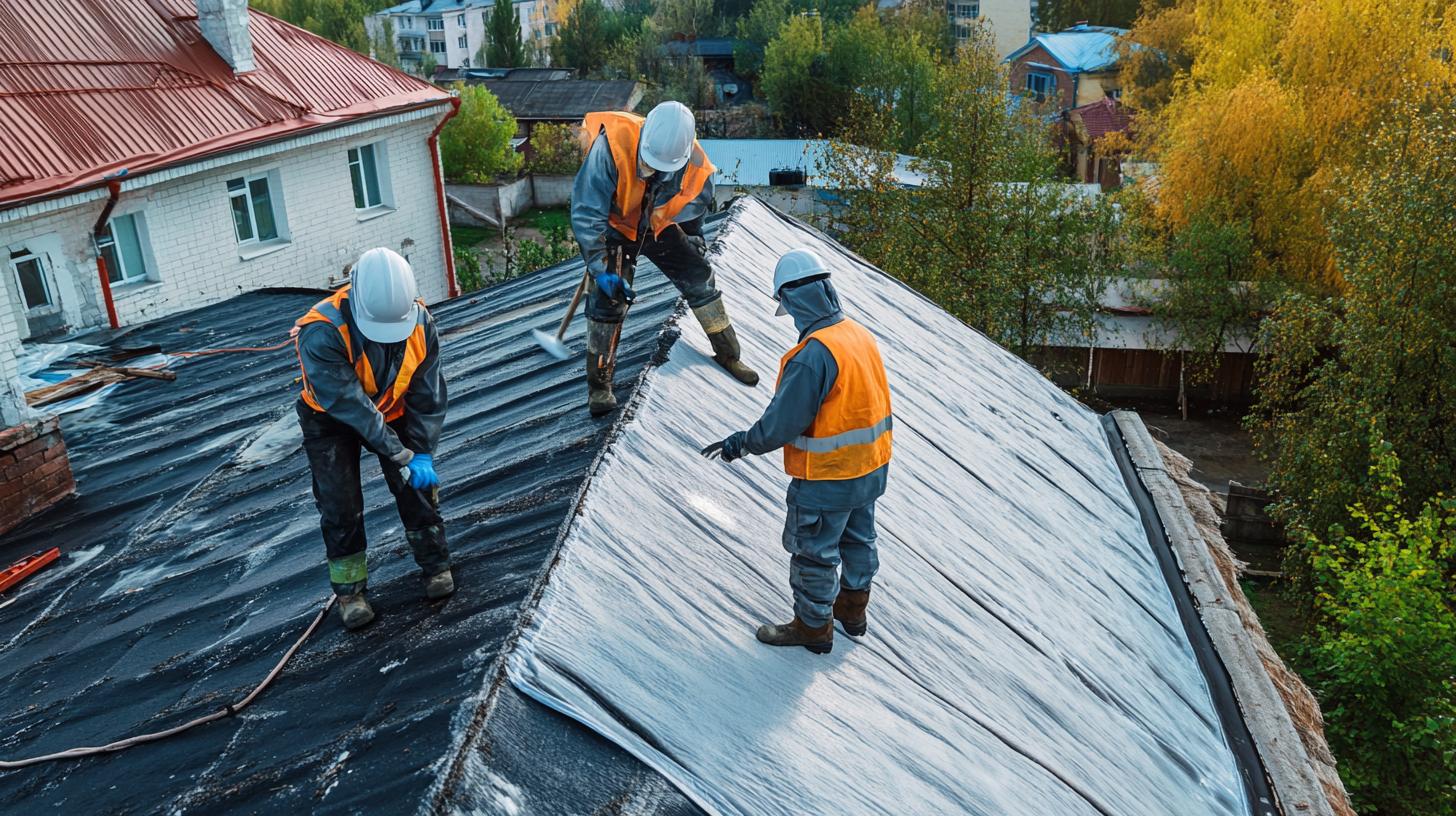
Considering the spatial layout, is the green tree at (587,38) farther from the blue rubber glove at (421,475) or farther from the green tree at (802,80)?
the blue rubber glove at (421,475)

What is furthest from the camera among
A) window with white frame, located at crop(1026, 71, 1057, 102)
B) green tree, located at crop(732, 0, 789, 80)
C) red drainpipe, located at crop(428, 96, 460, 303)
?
green tree, located at crop(732, 0, 789, 80)

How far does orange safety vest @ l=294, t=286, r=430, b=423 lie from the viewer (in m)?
4.79

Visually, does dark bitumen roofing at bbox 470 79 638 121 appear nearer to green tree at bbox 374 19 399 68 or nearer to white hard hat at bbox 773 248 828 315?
green tree at bbox 374 19 399 68

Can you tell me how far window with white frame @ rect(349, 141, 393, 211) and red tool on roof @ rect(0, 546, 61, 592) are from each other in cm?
1422

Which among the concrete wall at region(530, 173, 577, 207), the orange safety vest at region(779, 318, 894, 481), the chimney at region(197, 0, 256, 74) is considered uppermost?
the chimney at region(197, 0, 256, 74)

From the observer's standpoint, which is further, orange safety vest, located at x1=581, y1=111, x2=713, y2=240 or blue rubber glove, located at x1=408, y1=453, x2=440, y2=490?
orange safety vest, located at x1=581, y1=111, x2=713, y2=240

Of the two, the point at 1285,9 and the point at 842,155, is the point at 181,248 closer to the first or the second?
the point at 842,155

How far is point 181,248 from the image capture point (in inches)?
686

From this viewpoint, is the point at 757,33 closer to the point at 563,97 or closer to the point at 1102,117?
the point at 563,97

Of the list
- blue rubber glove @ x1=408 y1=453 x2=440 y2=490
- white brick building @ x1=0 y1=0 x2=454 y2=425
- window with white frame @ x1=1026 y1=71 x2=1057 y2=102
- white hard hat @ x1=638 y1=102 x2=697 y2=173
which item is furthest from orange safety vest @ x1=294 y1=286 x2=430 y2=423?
window with white frame @ x1=1026 y1=71 x2=1057 y2=102

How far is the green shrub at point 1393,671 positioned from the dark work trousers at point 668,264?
11799 millimetres

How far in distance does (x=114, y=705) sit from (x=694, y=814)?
300cm

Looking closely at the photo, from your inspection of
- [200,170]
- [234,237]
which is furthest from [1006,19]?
[200,170]

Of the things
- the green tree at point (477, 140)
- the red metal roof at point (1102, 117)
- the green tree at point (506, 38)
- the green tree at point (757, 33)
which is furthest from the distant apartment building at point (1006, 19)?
Result: the green tree at point (477, 140)
